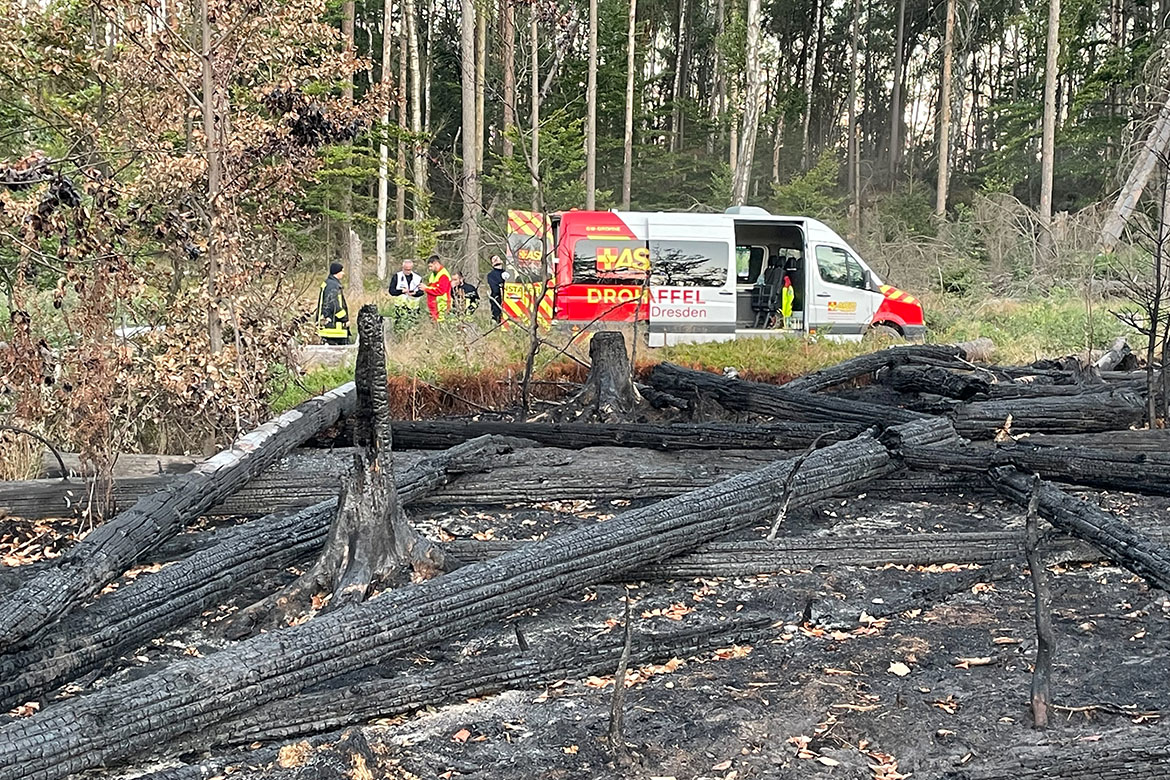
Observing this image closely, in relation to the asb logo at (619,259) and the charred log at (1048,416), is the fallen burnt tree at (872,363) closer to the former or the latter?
the charred log at (1048,416)

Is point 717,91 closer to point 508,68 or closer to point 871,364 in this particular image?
point 508,68

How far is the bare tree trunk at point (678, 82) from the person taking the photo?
3909cm

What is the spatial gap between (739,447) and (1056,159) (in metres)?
33.0

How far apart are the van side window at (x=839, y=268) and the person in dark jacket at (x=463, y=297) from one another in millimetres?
5579

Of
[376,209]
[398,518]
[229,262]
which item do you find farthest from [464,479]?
[376,209]

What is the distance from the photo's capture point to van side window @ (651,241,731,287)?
52.6ft

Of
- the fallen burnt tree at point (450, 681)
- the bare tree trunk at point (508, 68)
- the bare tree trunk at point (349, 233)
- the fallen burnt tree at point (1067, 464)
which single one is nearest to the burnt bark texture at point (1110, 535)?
the fallen burnt tree at point (1067, 464)

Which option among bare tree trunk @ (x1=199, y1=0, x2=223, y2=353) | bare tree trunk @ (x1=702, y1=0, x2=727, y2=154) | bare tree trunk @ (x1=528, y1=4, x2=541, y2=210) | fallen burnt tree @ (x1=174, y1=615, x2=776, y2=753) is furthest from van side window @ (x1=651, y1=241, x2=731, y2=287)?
bare tree trunk @ (x1=702, y1=0, x2=727, y2=154)

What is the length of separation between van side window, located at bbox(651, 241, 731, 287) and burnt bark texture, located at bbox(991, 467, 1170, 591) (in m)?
10.3

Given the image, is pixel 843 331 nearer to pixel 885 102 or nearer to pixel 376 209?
pixel 376 209

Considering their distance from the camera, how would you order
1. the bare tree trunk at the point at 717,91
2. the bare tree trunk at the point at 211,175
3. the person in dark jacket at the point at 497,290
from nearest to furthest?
the bare tree trunk at the point at 211,175 < the person in dark jacket at the point at 497,290 < the bare tree trunk at the point at 717,91

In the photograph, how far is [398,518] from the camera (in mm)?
5055

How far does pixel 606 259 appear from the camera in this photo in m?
16.0

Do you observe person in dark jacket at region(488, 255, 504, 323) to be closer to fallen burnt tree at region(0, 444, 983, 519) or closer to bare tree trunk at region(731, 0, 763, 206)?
fallen burnt tree at region(0, 444, 983, 519)
